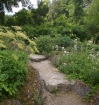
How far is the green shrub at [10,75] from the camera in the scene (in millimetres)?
3300

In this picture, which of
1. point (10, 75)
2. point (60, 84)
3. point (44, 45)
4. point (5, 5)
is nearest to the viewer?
point (10, 75)

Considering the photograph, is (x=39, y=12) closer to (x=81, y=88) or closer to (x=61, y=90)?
(x=61, y=90)

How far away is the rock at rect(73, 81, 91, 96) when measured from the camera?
458 centimetres

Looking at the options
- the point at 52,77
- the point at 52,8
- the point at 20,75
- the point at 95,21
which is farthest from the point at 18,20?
the point at 52,8

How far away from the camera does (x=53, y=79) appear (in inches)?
198

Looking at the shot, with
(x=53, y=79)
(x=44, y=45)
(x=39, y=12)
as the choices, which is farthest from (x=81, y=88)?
(x=39, y=12)

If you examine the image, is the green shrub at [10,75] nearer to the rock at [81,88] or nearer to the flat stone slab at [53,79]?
the flat stone slab at [53,79]

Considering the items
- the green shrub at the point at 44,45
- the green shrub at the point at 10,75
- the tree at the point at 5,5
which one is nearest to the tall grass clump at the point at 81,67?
the green shrub at the point at 44,45

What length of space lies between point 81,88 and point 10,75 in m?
1.89

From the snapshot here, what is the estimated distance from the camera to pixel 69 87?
15.6 feet

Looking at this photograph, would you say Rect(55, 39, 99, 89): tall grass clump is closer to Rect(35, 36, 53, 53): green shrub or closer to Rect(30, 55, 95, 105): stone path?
Rect(30, 55, 95, 105): stone path

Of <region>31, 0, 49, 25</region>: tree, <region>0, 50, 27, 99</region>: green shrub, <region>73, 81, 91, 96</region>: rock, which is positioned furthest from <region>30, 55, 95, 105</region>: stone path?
<region>31, 0, 49, 25</region>: tree

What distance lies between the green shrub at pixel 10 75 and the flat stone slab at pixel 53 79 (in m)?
1.05

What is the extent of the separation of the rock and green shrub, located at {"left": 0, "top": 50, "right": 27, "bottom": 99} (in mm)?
1463
